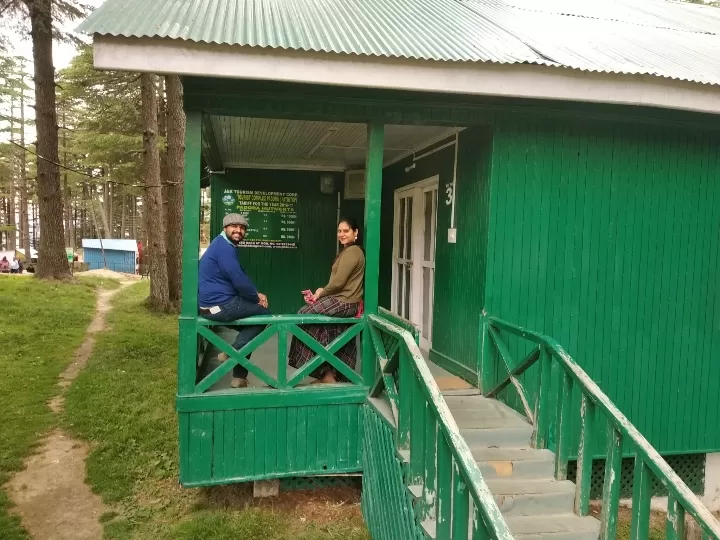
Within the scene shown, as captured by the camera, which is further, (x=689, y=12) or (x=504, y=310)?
(x=689, y=12)

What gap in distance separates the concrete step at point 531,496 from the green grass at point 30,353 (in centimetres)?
368

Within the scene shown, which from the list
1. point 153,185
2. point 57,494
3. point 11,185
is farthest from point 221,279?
point 11,185

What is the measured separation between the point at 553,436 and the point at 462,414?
67 cm

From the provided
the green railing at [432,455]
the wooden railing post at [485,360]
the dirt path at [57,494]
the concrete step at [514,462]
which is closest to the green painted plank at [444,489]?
the green railing at [432,455]

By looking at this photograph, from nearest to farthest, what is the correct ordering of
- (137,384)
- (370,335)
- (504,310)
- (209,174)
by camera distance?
1. (370,335)
2. (504,310)
3. (137,384)
4. (209,174)

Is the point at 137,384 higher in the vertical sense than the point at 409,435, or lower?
lower

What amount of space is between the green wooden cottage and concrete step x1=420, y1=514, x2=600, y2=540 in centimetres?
2

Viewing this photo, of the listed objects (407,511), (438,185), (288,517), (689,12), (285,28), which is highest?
(689,12)

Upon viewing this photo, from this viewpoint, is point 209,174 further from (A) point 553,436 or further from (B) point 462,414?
(A) point 553,436

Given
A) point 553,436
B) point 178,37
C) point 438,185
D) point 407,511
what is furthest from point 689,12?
point 407,511

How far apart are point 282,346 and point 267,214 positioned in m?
4.31

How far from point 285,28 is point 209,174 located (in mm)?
4405

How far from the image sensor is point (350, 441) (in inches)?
174

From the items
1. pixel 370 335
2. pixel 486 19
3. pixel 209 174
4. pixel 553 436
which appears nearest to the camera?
pixel 553 436
